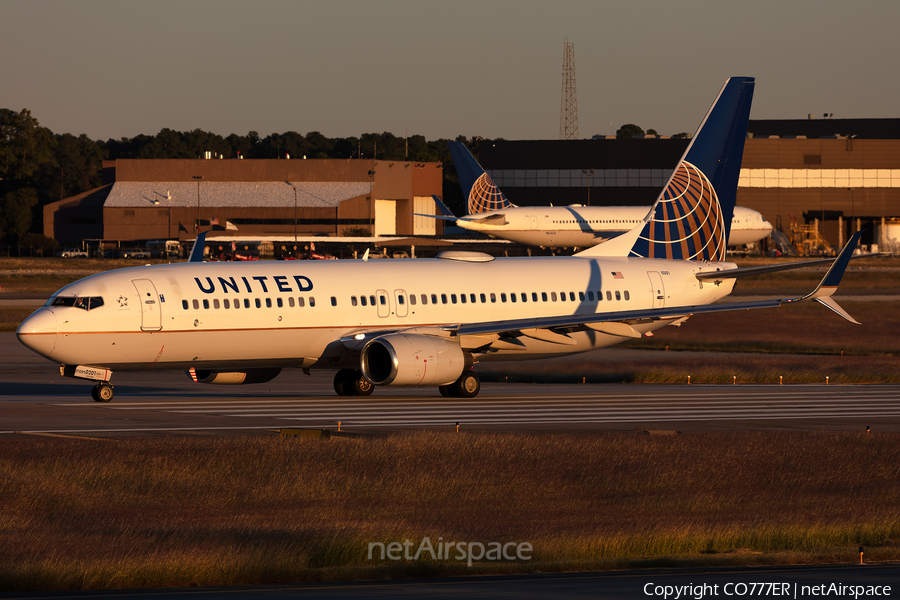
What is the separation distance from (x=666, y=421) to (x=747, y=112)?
67.0 feet

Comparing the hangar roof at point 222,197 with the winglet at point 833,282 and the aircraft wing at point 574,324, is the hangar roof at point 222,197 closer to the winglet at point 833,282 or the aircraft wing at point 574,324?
the aircraft wing at point 574,324

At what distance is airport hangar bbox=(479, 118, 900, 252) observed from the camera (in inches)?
7264

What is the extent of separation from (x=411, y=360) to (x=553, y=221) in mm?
107294

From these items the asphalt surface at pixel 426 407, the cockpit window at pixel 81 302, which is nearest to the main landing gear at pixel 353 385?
the asphalt surface at pixel 426 407

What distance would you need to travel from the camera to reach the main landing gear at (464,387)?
126ft

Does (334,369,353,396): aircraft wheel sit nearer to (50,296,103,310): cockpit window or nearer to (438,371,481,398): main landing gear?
(438,371,481,398): main landing gear

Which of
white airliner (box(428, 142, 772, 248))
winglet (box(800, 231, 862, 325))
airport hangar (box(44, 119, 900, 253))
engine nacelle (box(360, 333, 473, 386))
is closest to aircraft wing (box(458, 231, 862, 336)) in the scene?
winglet (box(800, 231, 862, 325))

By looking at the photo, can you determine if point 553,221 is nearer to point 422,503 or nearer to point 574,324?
point 574,324

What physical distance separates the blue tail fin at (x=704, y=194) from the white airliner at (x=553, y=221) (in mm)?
89923

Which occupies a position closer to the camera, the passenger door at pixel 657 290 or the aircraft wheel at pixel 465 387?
the aircraft wheel at pixel 465 387

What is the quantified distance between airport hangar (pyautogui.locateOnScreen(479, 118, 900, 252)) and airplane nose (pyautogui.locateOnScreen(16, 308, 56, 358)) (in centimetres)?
15617

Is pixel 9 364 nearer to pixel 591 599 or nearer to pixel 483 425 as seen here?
pixel 483 425

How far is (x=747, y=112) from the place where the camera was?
4881 centimetres

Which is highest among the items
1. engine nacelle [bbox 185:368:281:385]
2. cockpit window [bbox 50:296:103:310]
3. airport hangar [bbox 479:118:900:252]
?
airport hangar [bbox 479:118:900:252]
